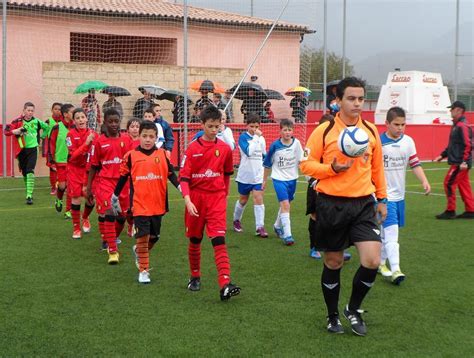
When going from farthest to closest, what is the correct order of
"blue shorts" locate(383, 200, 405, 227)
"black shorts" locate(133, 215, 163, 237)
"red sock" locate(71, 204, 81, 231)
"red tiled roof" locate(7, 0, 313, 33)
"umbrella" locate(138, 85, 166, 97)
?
"red tiled roof" locate(7, 0, 313, 33) → "umbrella" locate(138, 85, 166, 97) → "red sock" locate(71, 204, 81, 231) → "blue shorts" locate(383, 200, 405, 227) → "black shorts" locate(133, 215, 163, 237)

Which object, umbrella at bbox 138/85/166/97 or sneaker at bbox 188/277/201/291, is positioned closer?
sneaker at bbox 188/277/201/291

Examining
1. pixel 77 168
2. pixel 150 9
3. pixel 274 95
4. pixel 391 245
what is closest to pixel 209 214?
pixel 391 245

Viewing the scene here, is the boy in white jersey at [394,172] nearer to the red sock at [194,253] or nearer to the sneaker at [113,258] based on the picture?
the red sock at [194,253]

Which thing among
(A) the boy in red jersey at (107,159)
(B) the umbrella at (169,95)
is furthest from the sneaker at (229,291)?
(B) the umbrella at (169,95)

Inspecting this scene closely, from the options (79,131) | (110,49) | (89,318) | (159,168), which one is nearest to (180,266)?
(159,168)

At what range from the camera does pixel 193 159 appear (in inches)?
251

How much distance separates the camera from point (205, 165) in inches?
252

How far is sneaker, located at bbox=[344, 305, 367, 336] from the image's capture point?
526 cm

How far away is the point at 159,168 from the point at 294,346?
269cm

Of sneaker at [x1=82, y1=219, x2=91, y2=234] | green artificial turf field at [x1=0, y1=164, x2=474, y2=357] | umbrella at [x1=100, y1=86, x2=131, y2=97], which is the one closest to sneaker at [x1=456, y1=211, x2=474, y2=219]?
green artificial turf field at [x1=0, y1=164, x2=474, y2=357]

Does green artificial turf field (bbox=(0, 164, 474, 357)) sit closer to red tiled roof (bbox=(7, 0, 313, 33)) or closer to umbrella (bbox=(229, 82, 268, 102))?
umbrella (bbox=(229, 82, 268, 102))

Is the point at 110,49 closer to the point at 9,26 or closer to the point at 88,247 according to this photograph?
the point at 9,26

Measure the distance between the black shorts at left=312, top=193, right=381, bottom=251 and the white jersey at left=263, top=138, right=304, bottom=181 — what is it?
3.90 m

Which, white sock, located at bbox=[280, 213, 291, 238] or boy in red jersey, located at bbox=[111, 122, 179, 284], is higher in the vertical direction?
boy in red jersey, located at bbox=[111, 122, 179, 284]
